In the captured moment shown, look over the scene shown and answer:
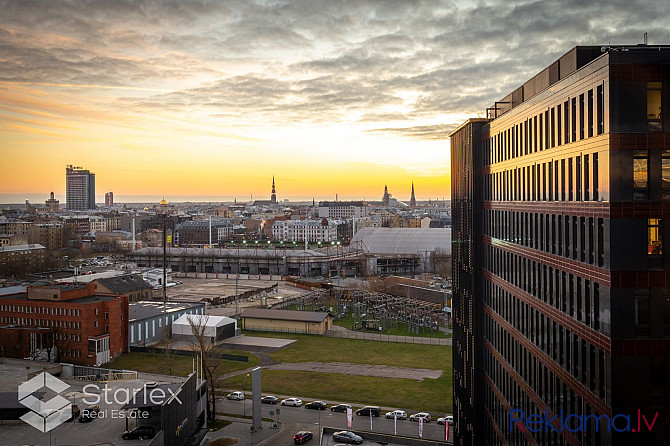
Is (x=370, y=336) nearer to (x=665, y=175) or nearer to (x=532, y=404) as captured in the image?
(x=532, y=404)

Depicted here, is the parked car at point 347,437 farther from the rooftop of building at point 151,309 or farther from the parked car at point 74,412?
the rooftop of building at point 151,309

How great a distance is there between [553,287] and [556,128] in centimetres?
578

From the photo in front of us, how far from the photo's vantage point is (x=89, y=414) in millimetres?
32594

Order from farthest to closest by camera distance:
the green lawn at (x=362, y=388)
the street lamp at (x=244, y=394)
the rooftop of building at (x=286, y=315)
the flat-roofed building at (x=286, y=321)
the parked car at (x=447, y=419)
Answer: the rooftop of building at (x=286, y=315) < the flat-roofed building at (x=286, y=321) < the green lawn at (x=362, y=388) < the street lamp at (x=244, y=394) < the parked car at (x=447, y=419)

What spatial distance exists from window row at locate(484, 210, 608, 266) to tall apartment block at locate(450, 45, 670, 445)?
6 centimetres

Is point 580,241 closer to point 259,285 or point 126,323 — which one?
point 126,323

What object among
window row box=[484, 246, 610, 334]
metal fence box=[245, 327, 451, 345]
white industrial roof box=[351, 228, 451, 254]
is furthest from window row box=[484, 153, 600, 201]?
white industrial roof box=[351, 228, 451, 254]

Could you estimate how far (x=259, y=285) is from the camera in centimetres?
11944

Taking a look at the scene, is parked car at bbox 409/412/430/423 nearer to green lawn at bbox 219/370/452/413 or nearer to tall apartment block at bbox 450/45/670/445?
green lawn at bbox 219/370/452/413

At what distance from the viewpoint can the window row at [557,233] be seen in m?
16.9

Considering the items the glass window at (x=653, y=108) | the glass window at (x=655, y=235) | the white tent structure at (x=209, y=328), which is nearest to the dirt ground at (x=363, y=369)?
the white tent structure at (x=209, y=328)

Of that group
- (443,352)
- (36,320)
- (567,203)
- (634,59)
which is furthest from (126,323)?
(634,59)

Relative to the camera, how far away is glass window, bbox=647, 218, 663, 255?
15.9 metres

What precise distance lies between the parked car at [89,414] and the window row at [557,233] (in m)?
24.6
